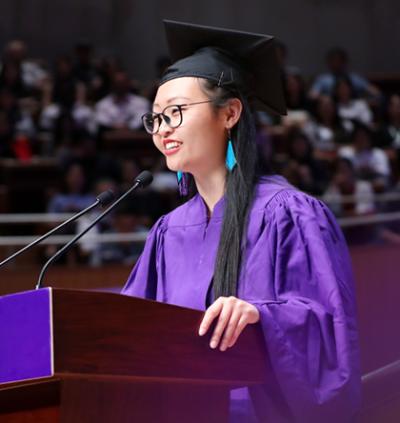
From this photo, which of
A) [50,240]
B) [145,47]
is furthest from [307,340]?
[145,47]

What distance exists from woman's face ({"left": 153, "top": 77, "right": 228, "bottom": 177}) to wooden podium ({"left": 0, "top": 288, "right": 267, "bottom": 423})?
1.97ft

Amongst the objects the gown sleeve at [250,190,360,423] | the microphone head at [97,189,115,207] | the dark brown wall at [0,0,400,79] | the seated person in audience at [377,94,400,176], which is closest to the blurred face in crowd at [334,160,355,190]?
the seated person in audience at [377,94,400,176]

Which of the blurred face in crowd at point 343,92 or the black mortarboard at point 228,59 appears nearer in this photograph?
the black mortarboard at point 228,59

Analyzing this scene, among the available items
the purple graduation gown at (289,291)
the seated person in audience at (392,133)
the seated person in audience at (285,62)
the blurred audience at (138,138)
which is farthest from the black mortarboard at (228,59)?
the seated person in audience at (285,62)

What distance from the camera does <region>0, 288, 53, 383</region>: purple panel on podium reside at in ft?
4.54

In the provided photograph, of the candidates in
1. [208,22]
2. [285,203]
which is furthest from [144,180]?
[208,22]

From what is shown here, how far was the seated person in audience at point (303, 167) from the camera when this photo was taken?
6.57 metres

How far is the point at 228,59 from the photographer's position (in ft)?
7.30

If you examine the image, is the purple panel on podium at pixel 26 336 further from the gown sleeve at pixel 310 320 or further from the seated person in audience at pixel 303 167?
the seated person in audience at pixel 303 167

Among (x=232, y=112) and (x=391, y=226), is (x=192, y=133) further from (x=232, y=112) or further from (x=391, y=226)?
(x=391, y=226)

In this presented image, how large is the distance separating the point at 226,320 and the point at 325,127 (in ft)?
23.6

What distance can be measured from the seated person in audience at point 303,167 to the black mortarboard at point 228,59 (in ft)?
13.6

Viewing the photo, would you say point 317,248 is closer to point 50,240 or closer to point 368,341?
point 368,341

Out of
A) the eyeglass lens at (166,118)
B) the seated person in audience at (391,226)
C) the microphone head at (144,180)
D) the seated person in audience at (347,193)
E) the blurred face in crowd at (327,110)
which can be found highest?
the eyeglass lens at (166,118)
